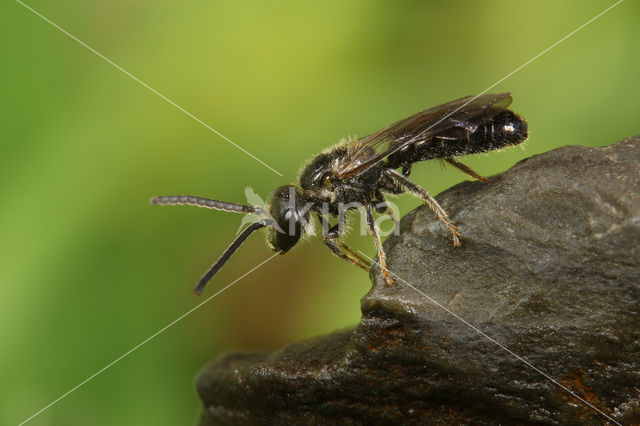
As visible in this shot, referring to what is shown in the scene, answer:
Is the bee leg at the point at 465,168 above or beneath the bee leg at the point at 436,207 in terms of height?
above

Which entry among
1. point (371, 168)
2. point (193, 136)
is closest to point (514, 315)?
point (371, 168)

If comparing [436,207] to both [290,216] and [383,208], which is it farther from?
[383,208]

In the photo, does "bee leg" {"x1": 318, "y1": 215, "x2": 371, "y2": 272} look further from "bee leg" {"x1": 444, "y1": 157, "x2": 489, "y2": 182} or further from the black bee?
"bee leg" {"x1": 444, "y1": 157, "x2": 489, "y2": 182}

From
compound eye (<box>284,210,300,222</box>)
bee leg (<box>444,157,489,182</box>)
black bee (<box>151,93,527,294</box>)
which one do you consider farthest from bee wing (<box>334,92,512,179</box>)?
compound eye (<box>284,210,300,222</box>)

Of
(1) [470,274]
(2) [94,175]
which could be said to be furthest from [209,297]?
(1) [470,274]

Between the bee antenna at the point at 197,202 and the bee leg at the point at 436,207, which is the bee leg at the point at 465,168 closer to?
the bee leg at the point at 436,207

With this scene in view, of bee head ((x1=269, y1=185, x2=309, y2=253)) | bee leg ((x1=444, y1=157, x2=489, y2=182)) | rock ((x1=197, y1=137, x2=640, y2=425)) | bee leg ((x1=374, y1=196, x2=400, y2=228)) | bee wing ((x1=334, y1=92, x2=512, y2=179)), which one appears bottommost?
rock ((x1=197, y1=137, x2=640, y2=425))

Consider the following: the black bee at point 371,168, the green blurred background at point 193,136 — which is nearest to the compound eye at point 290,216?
the black bee at point 371,168
